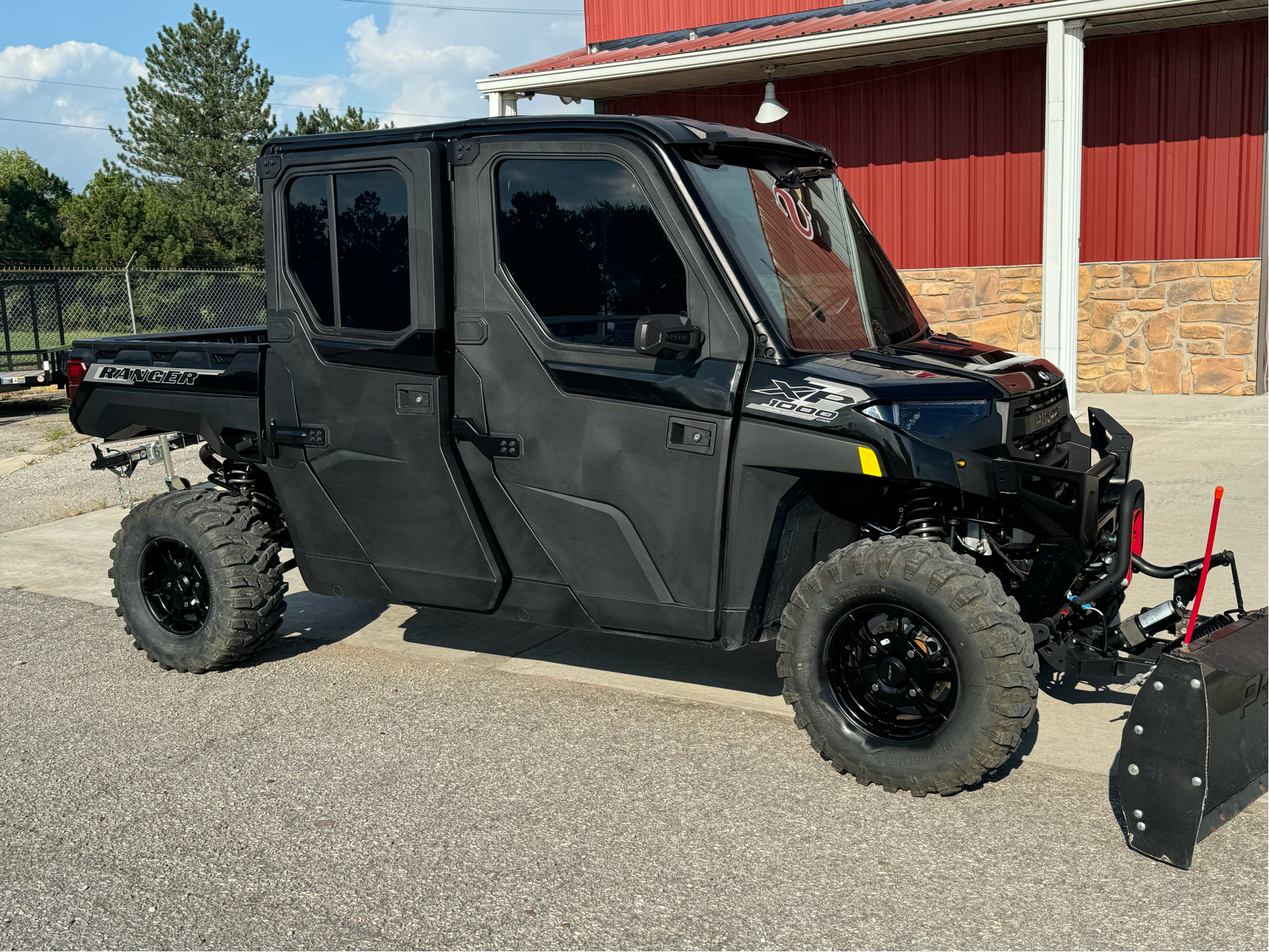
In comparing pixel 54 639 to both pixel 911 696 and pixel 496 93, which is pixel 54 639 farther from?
pixel 496 93

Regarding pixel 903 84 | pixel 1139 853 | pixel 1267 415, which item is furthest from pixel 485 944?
pixel 903 84

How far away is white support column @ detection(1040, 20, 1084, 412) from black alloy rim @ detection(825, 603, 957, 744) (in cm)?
843

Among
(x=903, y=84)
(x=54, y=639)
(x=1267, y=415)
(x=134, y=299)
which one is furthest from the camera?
(x=134, y=299)

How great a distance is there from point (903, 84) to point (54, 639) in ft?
39.0

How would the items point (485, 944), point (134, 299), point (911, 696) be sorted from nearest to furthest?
1. point (485, 944)
2. point (911, 696)
3. point (134, 299)

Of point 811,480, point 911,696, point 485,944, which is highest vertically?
point 811,480

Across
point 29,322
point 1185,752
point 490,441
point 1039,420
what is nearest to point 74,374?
point 490,441

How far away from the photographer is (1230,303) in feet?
43.6

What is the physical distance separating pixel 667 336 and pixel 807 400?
53 centimetres

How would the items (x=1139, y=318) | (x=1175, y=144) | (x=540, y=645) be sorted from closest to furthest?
(x=540, y=645) → (x=1175, y=144) → (x=1139, y=318)

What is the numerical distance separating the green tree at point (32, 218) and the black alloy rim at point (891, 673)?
145 ft

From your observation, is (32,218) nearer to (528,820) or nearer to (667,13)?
(667,13)

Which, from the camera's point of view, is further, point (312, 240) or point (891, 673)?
point (312, 240)

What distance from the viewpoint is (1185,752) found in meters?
3.61
